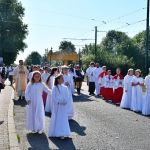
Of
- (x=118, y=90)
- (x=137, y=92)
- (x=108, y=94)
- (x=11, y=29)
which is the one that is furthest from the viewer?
(x=11, y=29)

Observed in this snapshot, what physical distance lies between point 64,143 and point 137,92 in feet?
30.2

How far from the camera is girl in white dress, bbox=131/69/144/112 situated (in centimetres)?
1965

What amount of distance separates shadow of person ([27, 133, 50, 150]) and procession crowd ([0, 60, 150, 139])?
0.21m

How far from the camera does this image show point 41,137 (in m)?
12.3

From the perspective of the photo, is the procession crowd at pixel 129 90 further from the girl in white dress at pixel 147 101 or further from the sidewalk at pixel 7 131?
the sidewalk at pixel 7 131

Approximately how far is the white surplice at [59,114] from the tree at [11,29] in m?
66.7

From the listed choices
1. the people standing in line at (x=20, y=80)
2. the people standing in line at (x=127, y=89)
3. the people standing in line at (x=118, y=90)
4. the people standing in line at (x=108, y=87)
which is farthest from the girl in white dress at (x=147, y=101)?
the people standing in line at (x=20, y=80)

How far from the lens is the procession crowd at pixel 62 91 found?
1211 centimetres

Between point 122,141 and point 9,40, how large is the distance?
225 ft

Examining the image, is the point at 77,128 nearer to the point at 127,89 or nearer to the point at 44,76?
the point at 127,89

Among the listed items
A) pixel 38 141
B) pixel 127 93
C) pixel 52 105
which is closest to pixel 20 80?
pixel 127 93

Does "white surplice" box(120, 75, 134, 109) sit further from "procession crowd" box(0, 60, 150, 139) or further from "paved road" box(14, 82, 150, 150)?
"paved road" box(14, 82, 150, 150)

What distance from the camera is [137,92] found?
20188 millimetres

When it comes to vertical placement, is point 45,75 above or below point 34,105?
above
